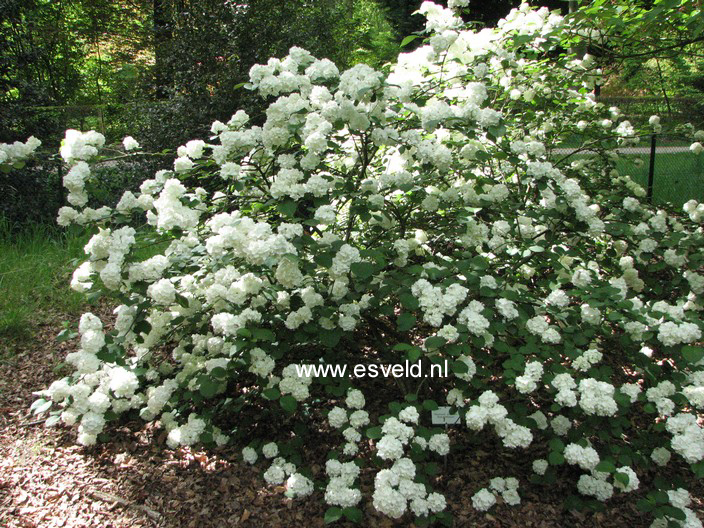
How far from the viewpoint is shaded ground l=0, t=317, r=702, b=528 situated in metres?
2.27

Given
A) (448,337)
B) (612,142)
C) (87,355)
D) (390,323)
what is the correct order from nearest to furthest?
(448,337), (87,355), (390,323), (612,142)

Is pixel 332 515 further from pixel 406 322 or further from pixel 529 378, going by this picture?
pixel 529 378

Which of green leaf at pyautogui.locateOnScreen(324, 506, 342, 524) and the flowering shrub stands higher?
the flowering shrub

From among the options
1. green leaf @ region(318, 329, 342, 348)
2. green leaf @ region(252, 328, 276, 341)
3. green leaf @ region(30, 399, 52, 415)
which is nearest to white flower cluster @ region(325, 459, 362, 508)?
green leaf @ region(318, 329, 342, 348)

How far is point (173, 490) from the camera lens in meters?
2.43

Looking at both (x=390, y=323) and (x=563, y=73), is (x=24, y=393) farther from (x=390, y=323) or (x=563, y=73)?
(x=563, y=73)

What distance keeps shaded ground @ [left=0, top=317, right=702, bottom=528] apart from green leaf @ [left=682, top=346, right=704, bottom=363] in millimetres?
754

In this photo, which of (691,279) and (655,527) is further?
(691,279)

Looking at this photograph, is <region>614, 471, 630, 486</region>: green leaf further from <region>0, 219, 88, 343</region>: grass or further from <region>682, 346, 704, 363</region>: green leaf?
<region>0, 219, 88, 343</region>: grass

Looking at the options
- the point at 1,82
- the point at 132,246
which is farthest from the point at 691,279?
the point at 1,82

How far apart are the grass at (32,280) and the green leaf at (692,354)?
326 cm

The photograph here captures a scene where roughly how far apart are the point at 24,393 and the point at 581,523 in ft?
9.67

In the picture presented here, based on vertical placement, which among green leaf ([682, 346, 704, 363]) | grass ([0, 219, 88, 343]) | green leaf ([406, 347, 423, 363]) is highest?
green leaf ([682, 346, 704, 363])

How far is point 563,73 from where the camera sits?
12.0ft
